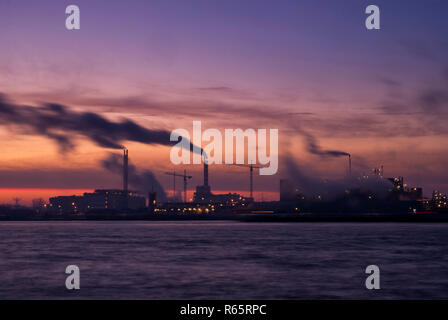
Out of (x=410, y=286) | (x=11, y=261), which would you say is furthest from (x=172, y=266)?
(x=410, y=286)

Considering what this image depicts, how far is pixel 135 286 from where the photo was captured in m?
39.6

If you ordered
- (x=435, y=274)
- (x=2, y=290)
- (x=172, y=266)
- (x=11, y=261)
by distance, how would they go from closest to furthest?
(x=2, y=290), (x=435, y=274), (x=172, y=266), (x=11, y=261)

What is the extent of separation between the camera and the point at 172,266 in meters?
53.3

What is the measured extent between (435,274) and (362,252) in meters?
23.6
